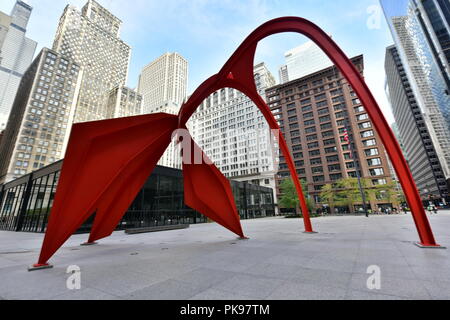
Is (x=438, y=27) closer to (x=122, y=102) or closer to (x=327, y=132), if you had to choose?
(x=327, y=132)

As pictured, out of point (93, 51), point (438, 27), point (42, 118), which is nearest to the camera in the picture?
point (438, 27)

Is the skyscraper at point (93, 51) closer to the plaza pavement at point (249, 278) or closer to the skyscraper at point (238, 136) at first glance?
the skyscraper at point (238, 136)

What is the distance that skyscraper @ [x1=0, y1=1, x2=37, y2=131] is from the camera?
137 metres

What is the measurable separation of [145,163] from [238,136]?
68079 mm

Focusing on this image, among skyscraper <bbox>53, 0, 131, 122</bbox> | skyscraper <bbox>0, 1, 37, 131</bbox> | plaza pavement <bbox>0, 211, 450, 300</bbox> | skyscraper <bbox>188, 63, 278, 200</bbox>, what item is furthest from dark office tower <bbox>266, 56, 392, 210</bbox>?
skyscraper <bbox>0, 1, 37, 131</bbox>

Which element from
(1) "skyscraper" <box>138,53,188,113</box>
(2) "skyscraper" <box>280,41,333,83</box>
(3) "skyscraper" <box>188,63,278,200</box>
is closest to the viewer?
(3) "skyscraper" <box>188,63,278,200</box>

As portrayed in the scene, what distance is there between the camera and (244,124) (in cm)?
7700

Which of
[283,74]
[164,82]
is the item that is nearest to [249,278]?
[164,82]

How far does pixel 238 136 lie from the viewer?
251 feet

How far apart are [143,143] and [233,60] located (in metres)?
5.61

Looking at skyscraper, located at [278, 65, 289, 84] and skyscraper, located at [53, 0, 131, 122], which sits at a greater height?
skyscraper, located at [278, 65, 289, 84]

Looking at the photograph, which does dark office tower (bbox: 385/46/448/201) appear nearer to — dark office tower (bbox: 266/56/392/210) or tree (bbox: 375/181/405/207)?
dark office tower (bbox: 266/56/392/210)

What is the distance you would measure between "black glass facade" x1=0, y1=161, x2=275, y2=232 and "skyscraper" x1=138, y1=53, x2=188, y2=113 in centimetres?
9280
